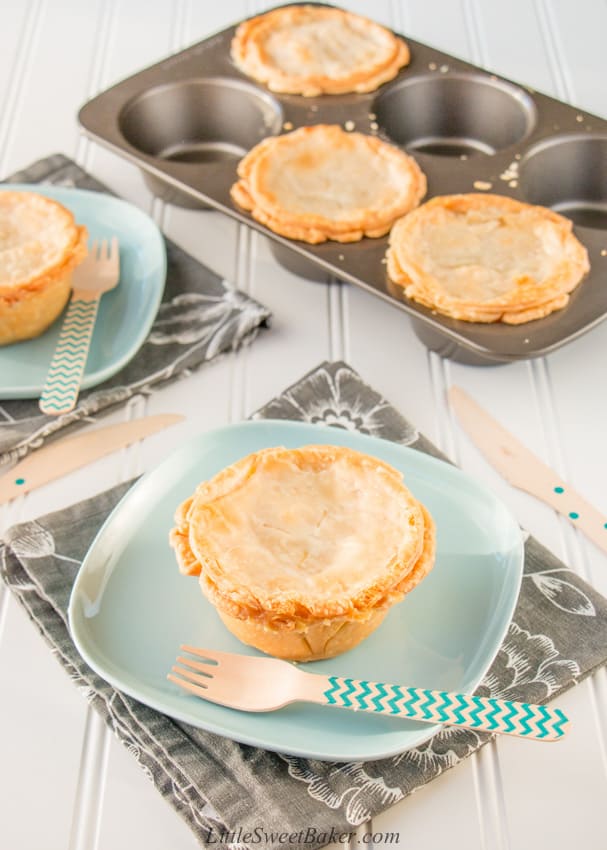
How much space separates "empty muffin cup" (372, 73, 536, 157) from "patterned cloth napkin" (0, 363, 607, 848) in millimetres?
1196

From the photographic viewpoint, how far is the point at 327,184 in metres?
2.58

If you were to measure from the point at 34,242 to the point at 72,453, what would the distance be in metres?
0.51

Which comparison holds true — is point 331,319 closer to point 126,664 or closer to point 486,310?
point 486,310

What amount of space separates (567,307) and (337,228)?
0.54 meters

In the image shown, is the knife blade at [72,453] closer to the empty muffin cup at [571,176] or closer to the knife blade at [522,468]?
the knife blade at [522,468]

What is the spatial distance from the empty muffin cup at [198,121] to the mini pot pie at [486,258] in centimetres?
59

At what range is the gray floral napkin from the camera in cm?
215

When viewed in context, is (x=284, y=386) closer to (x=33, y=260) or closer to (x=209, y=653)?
(x=33, y=260)

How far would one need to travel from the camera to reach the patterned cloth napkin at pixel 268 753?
1.53m

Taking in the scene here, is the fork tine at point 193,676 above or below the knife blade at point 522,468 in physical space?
above

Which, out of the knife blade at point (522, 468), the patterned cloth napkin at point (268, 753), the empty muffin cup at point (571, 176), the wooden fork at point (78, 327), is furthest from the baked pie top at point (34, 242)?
the empty muffin cup at point (571, 176)

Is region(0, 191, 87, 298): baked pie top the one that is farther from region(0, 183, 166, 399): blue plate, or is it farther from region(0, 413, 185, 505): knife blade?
region(0, 413, 185, 505): knife blade

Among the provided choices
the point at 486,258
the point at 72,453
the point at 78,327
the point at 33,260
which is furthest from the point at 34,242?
the point at 486,258

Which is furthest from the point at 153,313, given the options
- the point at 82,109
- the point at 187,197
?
the point at 82,109
